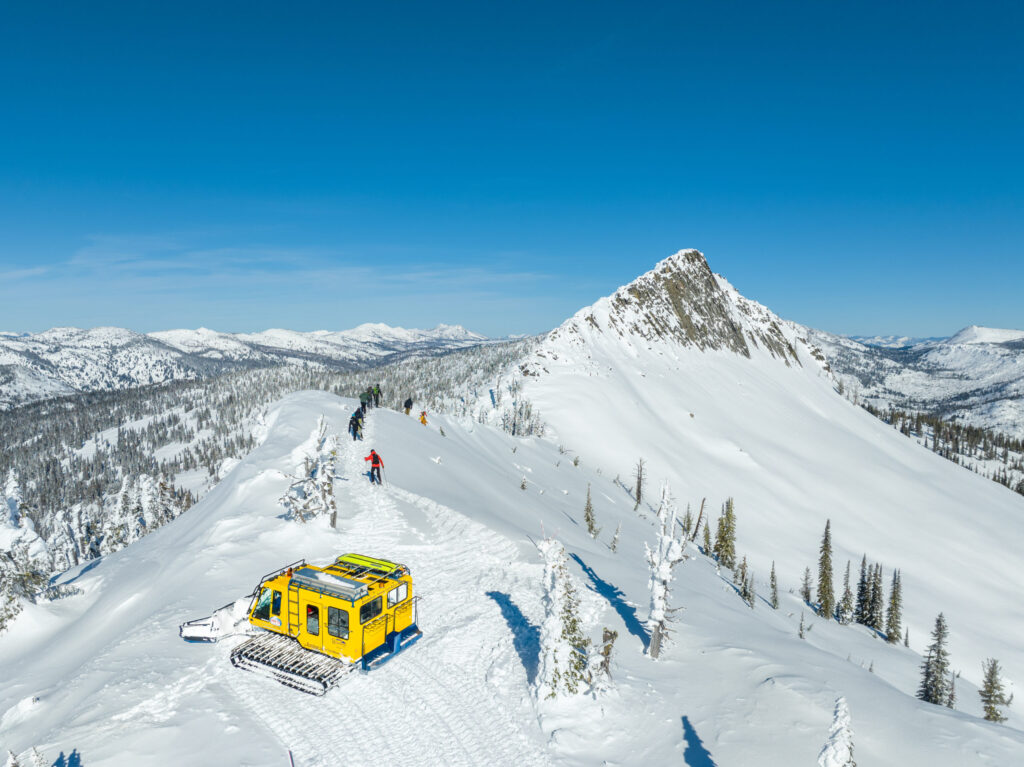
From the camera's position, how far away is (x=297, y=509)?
20781mm

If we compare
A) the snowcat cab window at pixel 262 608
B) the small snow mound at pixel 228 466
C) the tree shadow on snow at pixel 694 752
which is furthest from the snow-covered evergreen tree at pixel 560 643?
the small snow mound at pixel 228 466

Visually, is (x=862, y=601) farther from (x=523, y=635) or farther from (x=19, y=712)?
(x=19, y=712)

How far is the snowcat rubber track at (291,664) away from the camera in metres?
13.0

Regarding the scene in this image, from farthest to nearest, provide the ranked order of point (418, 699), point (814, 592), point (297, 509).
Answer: point (814, 592) < point (297, 509) < point (418, 699)

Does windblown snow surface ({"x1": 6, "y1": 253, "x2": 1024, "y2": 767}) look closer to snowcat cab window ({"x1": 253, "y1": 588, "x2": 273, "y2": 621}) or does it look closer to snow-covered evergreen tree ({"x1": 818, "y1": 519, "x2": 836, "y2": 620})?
snowcat cab window ({"x1": 253, "y1": 588, "x2": 273, "y2": 621})

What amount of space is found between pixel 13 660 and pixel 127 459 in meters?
195

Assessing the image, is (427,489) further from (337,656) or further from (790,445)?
(790,445)

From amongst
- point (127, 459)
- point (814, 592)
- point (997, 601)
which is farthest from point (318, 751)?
point (127, 459)

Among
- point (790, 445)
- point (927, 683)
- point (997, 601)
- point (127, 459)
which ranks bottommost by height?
point (127, 459)

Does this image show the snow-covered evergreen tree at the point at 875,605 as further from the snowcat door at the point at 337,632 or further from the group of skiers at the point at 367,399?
the snowcat door at the point at 337,632

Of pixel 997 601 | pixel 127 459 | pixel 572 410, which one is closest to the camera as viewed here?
pixel 997 601

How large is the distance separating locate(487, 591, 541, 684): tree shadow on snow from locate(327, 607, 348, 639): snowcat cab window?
4852 mm

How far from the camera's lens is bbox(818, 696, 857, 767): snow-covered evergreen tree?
802 cm

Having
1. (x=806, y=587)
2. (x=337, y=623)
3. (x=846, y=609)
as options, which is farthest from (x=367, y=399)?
(x=846, y=609)
